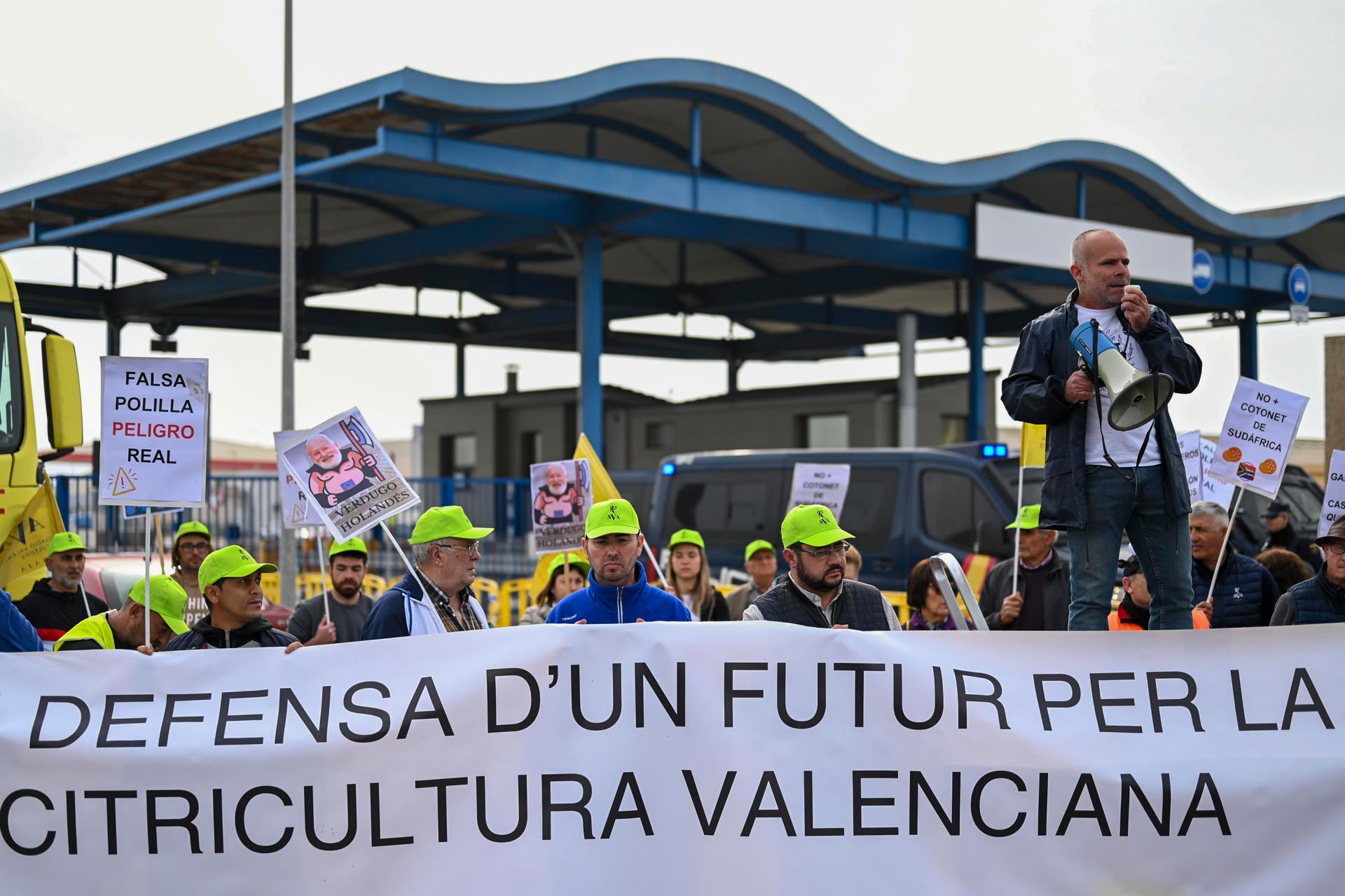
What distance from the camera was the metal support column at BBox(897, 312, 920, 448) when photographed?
2498 centimetres

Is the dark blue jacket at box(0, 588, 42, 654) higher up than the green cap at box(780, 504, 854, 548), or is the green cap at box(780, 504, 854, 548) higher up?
the green cap at box(780, 504, 854, 548)

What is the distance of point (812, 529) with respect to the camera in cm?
607

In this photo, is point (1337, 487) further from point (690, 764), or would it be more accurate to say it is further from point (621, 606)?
point (690, 764)

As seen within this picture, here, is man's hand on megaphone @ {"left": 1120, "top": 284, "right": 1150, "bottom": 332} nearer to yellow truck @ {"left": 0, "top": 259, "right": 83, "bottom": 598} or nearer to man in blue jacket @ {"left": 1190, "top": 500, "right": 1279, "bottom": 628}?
man in blue jacket @ {"left": 1190, "top": 500, "right": 1279, "bottom": 628}

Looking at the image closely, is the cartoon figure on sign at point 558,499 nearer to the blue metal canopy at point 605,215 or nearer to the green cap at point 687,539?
the green cap at point 687,539

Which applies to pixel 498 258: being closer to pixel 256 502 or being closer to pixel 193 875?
pixel 256 502

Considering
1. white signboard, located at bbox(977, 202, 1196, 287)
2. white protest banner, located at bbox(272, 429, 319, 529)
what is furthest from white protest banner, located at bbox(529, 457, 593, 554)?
white signboard, located at bbox(977, 202, 1196, 287)

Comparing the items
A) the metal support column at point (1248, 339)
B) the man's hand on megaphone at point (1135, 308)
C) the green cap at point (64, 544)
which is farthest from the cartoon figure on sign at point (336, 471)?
the metal support column at point (1248, 339)

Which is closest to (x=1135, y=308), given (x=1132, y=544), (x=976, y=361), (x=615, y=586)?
(x=1132, y=544)

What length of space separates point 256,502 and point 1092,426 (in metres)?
15.2

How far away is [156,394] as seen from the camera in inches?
238

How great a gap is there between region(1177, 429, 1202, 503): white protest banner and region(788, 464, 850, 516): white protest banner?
2.83 meters

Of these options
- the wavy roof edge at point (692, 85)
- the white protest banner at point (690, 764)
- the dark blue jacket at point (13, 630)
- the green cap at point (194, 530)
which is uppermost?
the wavy roof edge at point (692, 85)

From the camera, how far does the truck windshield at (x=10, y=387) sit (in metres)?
8.46
